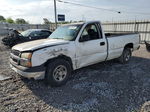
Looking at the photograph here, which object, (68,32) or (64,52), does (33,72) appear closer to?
(64,52)

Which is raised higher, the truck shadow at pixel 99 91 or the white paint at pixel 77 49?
the white paint at pixel 77 49

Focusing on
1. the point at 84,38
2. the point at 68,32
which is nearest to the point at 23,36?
the point at 68,32

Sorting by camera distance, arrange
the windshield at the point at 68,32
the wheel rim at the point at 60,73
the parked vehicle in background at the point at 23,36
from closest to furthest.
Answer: the wheel rim at the point at 60,73 < the windshield at the point at 68,32 < the parked vehicle in background at the point at 23,36

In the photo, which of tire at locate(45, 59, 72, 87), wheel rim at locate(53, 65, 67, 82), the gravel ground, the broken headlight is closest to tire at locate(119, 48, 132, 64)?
the gravel ground

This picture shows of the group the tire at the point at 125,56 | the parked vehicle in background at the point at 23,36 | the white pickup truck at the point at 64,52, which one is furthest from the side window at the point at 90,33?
the parked vehicle in background at the point at 23,36

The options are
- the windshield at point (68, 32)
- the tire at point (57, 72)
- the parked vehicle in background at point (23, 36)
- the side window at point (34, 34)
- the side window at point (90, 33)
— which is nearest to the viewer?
the tire at point (57, 72)

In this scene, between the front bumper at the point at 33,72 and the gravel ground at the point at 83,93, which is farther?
the front bumper at the point at 33,72

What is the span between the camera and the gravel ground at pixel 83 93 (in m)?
3.25

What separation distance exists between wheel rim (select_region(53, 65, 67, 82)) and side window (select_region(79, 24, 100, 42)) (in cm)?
107

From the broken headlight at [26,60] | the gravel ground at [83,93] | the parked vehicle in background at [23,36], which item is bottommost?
the gravel ground at [83,93]

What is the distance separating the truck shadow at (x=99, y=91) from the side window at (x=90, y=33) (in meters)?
1.34

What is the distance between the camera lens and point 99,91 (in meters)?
3.96

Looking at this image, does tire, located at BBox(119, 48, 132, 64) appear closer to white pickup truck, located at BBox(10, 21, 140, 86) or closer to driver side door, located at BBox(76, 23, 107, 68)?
white pickup truck, located at BBox(10, 21, 140, 86)

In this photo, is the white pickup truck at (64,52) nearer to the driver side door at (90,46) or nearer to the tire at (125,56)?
the driver side door at (90,46)
